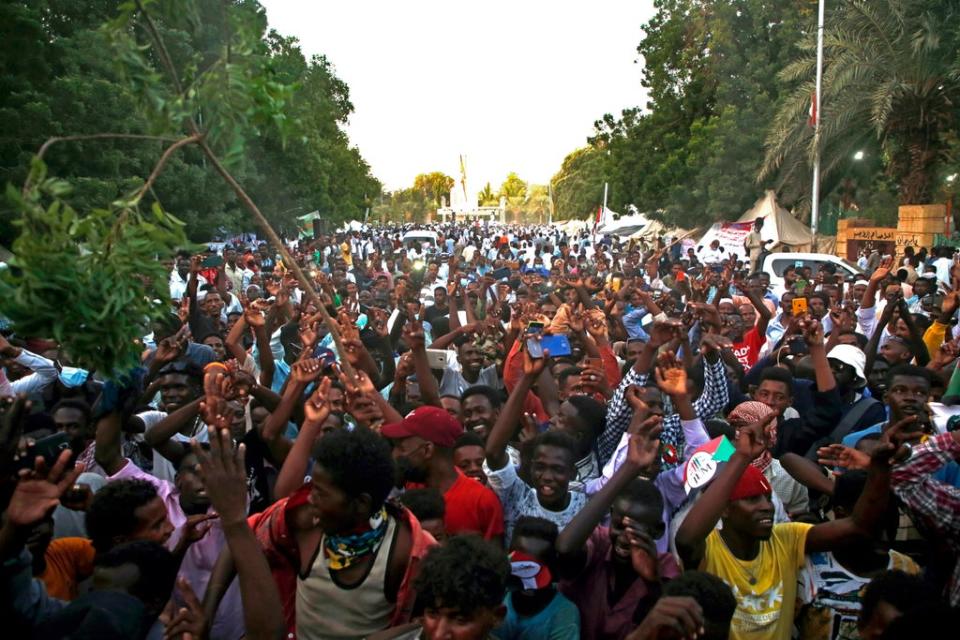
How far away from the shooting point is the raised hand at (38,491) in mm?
2551

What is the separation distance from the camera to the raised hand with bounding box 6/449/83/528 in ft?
8.37

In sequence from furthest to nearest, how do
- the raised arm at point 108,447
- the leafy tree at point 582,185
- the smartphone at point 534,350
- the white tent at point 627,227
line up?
the leafy tree at point 582,185 → the white tent at point 627,227 → the smartphone at point 534,350 → the raised arm at point 108,447

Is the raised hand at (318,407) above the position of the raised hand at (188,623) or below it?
above

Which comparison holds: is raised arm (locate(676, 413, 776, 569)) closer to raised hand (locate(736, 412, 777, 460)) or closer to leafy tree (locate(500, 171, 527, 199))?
raised hand (locate(736, 412, 777, 460))

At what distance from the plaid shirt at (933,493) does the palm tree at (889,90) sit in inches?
685

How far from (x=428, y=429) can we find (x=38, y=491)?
158 cm

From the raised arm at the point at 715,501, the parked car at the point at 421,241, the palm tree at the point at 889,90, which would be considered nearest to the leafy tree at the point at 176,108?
the raised arm at the point at 715,501

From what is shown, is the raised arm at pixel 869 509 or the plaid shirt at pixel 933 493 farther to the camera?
the raised arm at pixel 869 509

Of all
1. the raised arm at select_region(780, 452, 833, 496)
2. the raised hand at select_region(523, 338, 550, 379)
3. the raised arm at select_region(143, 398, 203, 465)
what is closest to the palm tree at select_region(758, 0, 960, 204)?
the raised arm at select_region(780, 452, 833, 496)

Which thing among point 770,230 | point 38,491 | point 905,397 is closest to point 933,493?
point 905,397

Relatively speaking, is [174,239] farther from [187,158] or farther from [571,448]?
[187,158]

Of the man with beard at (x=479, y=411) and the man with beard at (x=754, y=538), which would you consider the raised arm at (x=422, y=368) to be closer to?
the man with beard at (x=479, y=411)

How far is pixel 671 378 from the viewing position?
13.0 ft

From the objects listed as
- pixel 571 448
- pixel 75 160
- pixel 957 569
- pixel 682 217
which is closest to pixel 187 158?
pixel 75 160
